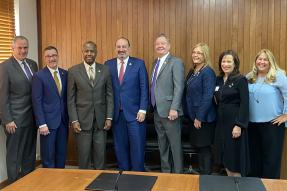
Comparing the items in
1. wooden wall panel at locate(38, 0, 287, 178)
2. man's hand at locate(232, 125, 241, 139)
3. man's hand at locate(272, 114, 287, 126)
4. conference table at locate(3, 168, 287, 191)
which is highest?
wooden wall panel at locate(38, 0, 287, 178)

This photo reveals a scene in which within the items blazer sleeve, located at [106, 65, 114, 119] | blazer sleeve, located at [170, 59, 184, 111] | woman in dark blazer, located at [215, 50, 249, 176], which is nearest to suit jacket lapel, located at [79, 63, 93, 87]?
blazer sleeve, located at [106, 65, 114, 119]

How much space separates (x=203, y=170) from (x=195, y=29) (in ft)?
5.87

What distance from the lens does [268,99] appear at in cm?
326

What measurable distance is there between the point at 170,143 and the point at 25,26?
2436 millimetres

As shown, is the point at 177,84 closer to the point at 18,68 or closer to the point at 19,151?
the point at 18,68

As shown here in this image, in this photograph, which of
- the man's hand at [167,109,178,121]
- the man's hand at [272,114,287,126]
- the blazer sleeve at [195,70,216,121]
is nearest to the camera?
the man's hand at [272,114,287,126]

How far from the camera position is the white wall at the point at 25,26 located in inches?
150

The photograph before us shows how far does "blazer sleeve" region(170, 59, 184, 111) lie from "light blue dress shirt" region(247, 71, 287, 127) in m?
0.71

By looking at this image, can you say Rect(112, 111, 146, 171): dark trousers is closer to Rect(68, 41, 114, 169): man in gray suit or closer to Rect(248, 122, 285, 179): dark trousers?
Rect(68, 41, 114, 169): man in gray suit

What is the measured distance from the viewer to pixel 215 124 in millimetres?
3508

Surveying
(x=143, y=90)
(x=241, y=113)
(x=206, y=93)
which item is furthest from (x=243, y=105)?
(x=143, y=90)

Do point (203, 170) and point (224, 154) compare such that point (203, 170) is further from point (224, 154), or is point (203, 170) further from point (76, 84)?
point (76, 84)

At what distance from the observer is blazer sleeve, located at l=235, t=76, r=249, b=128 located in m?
3.14

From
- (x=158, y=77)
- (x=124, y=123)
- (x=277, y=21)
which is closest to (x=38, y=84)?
(x=124, y=123)
